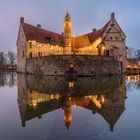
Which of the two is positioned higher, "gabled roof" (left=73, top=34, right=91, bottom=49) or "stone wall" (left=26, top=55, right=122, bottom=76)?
"gabled roof" (left=73, top=34, right=91, bottom=49)

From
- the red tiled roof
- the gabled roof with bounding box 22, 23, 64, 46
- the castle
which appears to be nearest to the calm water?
the castle

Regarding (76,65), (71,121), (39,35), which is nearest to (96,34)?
(39,35)

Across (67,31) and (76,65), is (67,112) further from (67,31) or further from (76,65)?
(67,31)

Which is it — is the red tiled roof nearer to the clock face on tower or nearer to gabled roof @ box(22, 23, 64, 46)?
the clock face on tower

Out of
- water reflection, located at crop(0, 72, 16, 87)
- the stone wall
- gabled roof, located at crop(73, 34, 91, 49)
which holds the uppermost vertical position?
gabled roof, located at crop(73, 34, 91, 49)

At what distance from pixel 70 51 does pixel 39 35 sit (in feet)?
26.9

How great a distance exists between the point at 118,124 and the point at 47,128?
2.72 m

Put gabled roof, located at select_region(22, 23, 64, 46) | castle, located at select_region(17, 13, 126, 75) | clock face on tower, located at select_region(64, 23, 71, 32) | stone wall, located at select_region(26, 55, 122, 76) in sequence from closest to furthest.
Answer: stone wall, located at select_region(26, 55, 122, 76) < castle, located at select_region(17, 13, 126, 75) < clock face on tower, located at select_region(64, 23, 71, 32) < gabled roof, located at select_region(22, 23, 64, 46)

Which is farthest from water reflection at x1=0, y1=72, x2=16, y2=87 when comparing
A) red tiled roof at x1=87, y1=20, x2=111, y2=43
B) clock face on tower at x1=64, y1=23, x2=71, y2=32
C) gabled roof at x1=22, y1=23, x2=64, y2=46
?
red tiled roof at x1=87, y1=20, x2=111, y2=43

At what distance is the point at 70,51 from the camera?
51469 mm

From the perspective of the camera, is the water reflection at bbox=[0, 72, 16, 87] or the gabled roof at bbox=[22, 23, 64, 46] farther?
the gabled roof at bbox=[22, 23, 64, 46]

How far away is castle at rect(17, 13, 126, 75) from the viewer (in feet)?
135

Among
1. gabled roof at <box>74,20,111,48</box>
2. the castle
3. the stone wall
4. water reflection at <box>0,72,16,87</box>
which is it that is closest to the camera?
water reflection at <box>0,72,16,87</box>

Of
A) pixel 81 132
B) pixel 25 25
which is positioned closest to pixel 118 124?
pixel 81 132
